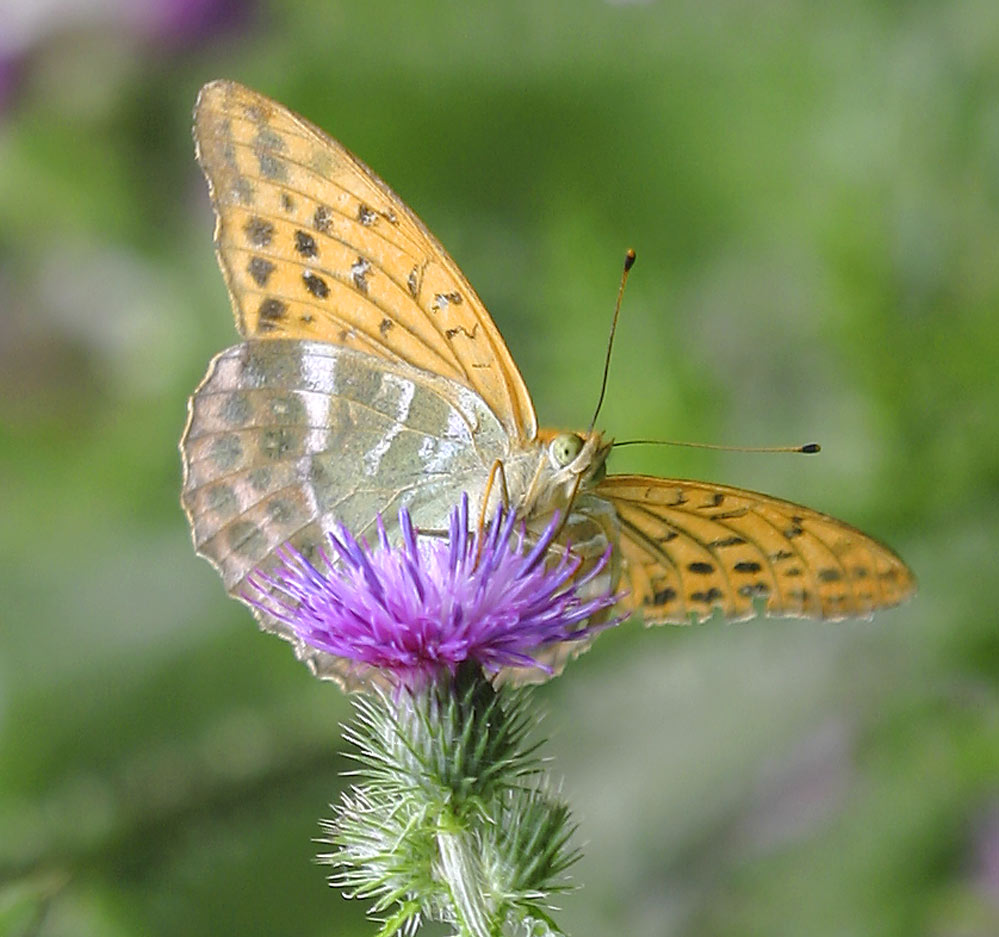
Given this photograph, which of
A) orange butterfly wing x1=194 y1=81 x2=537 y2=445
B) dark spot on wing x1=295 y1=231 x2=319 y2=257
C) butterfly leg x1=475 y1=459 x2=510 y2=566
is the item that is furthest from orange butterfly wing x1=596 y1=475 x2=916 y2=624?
dark spot on wing x1=295 y1=231 x2=319 y2=257

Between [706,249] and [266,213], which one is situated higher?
[706,249]

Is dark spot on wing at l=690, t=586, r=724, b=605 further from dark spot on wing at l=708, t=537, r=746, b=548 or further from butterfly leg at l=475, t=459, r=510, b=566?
butterfly leg at l=475, t=459, r=510, b=566

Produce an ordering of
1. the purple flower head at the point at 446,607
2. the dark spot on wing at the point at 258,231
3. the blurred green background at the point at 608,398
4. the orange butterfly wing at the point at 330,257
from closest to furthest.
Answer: the purple flower head at the point at 446,607, the orange butterfly wing at the point at 330,257, the dark spot on wing at the point at 258,231, the blurred green background at the point at 608,398

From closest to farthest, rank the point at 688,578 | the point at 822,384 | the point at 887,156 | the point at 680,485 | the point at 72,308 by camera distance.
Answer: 1. the point at 680,485
2. the point at 688,578
3. the point at 887,156
4. the point at 822,384
5. the point at 72,308

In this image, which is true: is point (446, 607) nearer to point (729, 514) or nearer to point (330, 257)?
point (729, 514)

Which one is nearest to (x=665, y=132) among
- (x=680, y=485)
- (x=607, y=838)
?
(x=607, y=838)

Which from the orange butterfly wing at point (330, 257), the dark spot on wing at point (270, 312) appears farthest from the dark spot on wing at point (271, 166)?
the dark spot on wing at point (270, 312)

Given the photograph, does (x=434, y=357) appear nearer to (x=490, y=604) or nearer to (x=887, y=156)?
(x=490, y=604)

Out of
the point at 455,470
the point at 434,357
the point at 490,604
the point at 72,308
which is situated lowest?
the point at 490,604

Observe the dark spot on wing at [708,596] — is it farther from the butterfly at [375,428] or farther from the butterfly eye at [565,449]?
the butterfly eye at [565,449]
